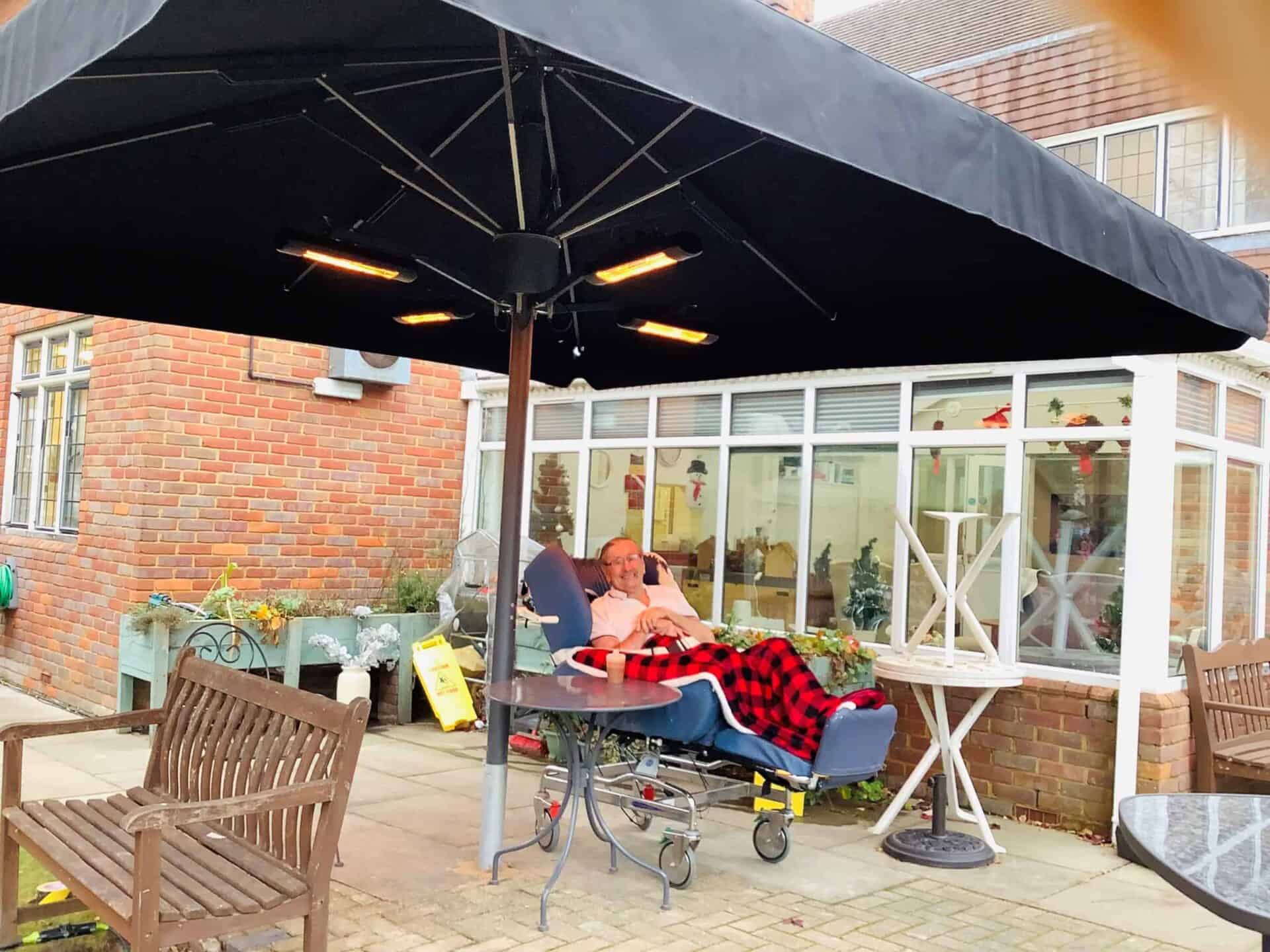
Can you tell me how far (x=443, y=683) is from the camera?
7.29 m

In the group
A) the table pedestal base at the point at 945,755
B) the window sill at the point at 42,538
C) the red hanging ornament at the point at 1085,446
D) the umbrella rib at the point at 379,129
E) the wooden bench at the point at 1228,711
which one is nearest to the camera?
the umbrella rib at the point at 379,129

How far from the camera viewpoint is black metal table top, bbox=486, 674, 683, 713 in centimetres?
381

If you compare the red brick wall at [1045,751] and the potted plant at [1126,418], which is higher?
the potted plant at [1126,418]

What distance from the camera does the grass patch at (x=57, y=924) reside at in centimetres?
335

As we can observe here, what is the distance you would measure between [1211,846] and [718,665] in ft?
8.39

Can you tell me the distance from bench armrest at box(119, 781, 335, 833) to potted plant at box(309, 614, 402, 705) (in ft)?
14.0

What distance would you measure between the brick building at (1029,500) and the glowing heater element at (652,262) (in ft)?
4.68

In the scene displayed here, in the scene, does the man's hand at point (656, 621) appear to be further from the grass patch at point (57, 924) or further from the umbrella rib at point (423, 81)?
the umbrella rib at point (423, 81)

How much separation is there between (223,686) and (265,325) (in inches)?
78.8

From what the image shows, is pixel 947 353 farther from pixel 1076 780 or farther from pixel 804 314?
pixel 1076 780

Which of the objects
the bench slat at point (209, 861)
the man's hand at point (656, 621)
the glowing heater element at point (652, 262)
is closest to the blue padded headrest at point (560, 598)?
the man's hand at point (656, 621)

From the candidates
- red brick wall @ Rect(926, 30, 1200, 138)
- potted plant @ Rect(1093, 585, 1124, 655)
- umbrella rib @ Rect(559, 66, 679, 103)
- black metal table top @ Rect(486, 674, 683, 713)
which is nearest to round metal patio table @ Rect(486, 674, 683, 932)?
black metal table top @ Rect(486, 674, 683, 713)

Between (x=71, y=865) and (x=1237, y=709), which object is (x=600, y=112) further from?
(x=1237, y=709)

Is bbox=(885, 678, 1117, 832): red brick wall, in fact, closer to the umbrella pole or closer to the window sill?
the umbrella pole
